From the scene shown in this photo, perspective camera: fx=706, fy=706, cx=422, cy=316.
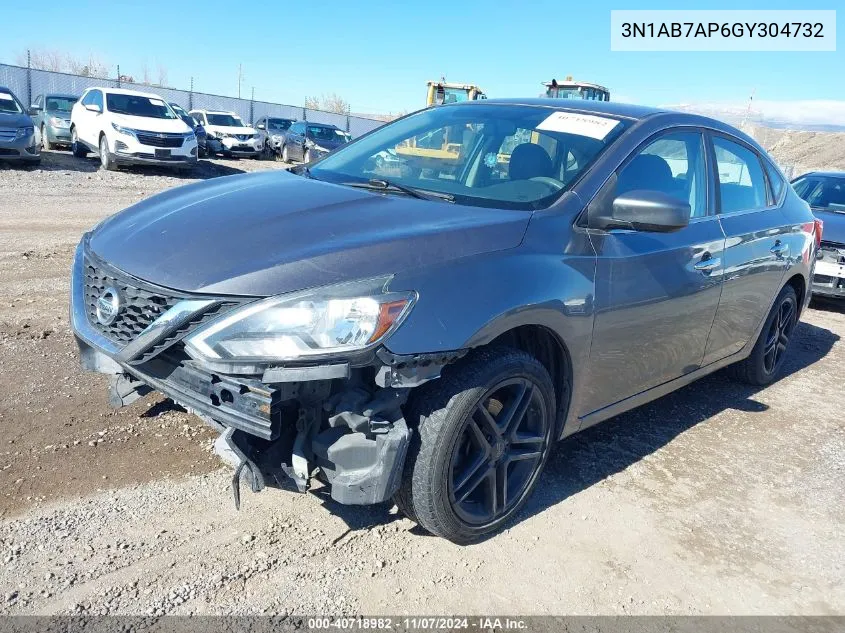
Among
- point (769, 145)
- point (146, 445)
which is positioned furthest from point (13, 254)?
point (769, 145)

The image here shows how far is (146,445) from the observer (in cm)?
341

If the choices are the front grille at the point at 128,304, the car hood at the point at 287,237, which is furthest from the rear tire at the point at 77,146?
the front grille at the point at 128,304

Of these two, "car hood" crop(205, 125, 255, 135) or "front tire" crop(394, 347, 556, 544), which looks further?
"car hood" crop(205, 125, 255, 135)

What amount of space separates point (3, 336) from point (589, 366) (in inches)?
148

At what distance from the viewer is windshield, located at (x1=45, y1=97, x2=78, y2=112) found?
20.3 metres

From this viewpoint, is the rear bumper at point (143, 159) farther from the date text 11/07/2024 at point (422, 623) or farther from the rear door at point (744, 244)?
the date text 11/07/2024 at point (422, 623)

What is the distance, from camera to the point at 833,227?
793cm

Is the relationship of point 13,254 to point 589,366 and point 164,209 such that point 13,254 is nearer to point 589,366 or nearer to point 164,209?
point 164,209

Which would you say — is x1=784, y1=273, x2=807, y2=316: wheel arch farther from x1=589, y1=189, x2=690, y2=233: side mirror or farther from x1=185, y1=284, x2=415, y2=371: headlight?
x1=185, y1=284, x2=415, y2=371: headlight

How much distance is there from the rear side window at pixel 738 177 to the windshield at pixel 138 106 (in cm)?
1480

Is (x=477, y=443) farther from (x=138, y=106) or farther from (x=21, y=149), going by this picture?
(x=138, y=106)

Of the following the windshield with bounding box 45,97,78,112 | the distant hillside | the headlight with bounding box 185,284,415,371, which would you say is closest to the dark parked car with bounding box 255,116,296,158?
the windshield with bounding box 45,97,78,112

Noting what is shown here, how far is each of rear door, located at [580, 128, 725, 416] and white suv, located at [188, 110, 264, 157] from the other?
21.3 metres

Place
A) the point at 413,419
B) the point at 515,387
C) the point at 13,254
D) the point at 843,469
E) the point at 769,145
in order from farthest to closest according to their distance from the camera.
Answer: the point at 769,145
the point at 13,254
the point at 843,469
the point at 515,387
the point at 413,419
